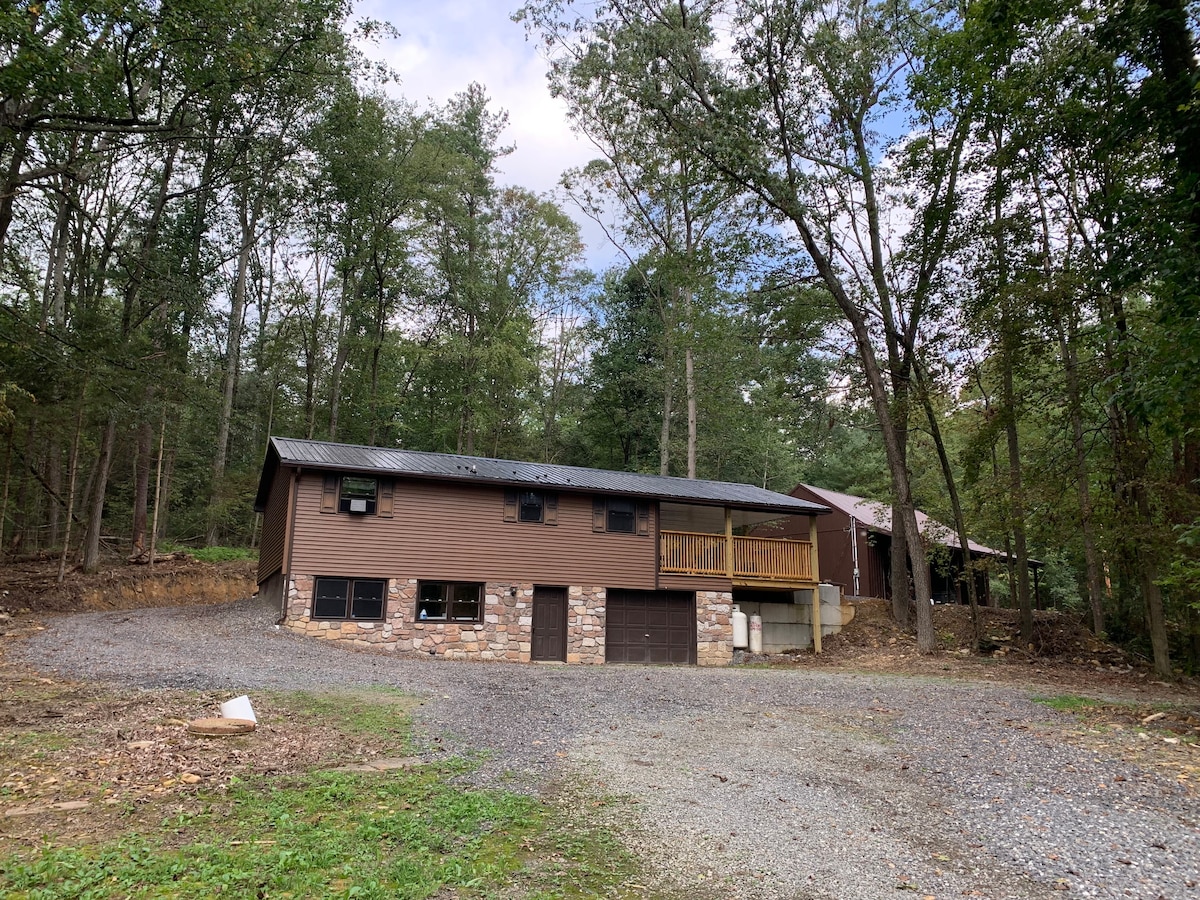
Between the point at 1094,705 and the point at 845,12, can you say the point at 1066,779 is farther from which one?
the point at 845,12

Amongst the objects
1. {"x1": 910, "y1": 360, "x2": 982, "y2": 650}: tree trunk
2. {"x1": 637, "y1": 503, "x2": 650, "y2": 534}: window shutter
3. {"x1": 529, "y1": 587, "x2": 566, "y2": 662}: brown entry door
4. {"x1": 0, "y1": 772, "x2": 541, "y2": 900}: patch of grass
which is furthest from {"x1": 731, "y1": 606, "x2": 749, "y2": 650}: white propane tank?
{"x1": 0, "y1": 772, "x2": 541, "y2": 900}: patch of grass

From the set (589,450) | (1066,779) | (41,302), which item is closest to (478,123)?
(589,450)

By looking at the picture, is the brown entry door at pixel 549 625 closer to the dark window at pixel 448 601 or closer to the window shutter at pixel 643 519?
the dark window at pixel 448 601

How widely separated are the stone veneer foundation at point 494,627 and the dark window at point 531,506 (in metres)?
1.55

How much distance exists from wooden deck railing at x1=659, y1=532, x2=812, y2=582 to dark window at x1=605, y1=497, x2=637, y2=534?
838 millimetres

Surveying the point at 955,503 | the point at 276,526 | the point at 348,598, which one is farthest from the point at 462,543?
the point at 955,503

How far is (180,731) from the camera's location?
6449 millimetres

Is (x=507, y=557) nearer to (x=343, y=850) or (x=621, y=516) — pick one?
(x=621, y=516)

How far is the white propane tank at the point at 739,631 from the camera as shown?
18.8m

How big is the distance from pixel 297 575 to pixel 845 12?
17.0 m

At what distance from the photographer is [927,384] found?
1630 cm

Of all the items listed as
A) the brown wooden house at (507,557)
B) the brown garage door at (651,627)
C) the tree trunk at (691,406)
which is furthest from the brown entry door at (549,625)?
the tree trunk at (691,406)

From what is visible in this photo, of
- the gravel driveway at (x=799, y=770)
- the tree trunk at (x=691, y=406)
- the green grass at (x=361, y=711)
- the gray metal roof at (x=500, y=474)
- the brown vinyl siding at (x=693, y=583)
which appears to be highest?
the tree trunk at (x=691, y=406)

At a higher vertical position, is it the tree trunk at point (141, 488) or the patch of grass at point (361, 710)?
the tree trunk at point (141, 488)
